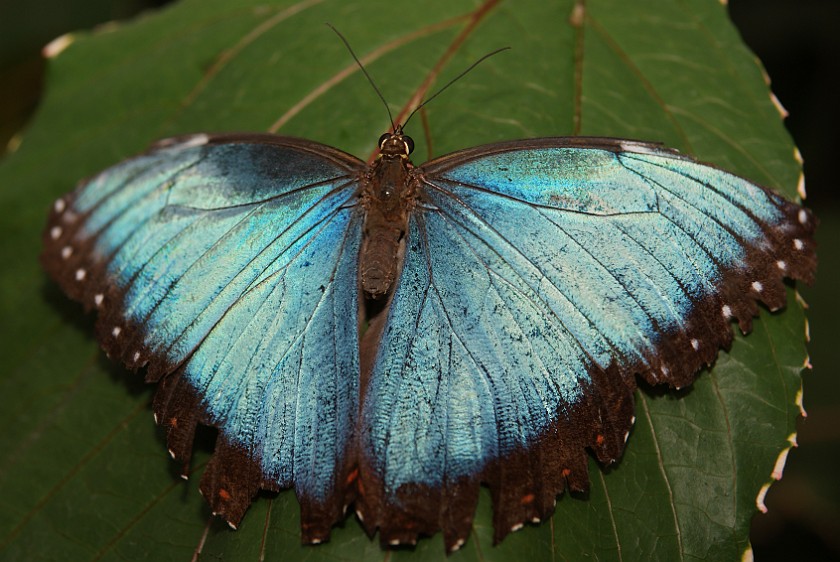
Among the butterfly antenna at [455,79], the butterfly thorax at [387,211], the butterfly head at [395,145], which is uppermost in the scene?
the butterfly antenna at [455,79]

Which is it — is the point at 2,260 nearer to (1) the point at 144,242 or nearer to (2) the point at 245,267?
(1) the point at 144,242

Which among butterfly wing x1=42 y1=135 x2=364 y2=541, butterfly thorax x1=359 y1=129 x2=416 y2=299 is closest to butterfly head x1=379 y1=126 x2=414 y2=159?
butterfly thorax x1=359 y1=129 x2=416 y2=299

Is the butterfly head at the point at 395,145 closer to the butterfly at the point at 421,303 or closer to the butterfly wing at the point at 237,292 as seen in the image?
the butterfly at the point at 421,303

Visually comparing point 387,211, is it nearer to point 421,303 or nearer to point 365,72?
point 421,303

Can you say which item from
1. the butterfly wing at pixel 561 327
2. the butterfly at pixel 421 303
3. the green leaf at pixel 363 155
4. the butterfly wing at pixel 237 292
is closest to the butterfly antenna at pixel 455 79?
the green leaf at pixel 363 155

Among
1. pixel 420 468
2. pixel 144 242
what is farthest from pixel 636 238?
pixel 144 242

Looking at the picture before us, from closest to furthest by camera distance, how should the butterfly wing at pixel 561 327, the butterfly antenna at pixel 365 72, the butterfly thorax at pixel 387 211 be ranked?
the butterfly wing at pixel 561 327 → the butterfly thorax at pixel 387 211 → the butterfly antenna at pixel 365 72

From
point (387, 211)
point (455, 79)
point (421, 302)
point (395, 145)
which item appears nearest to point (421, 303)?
point (421, 302)
